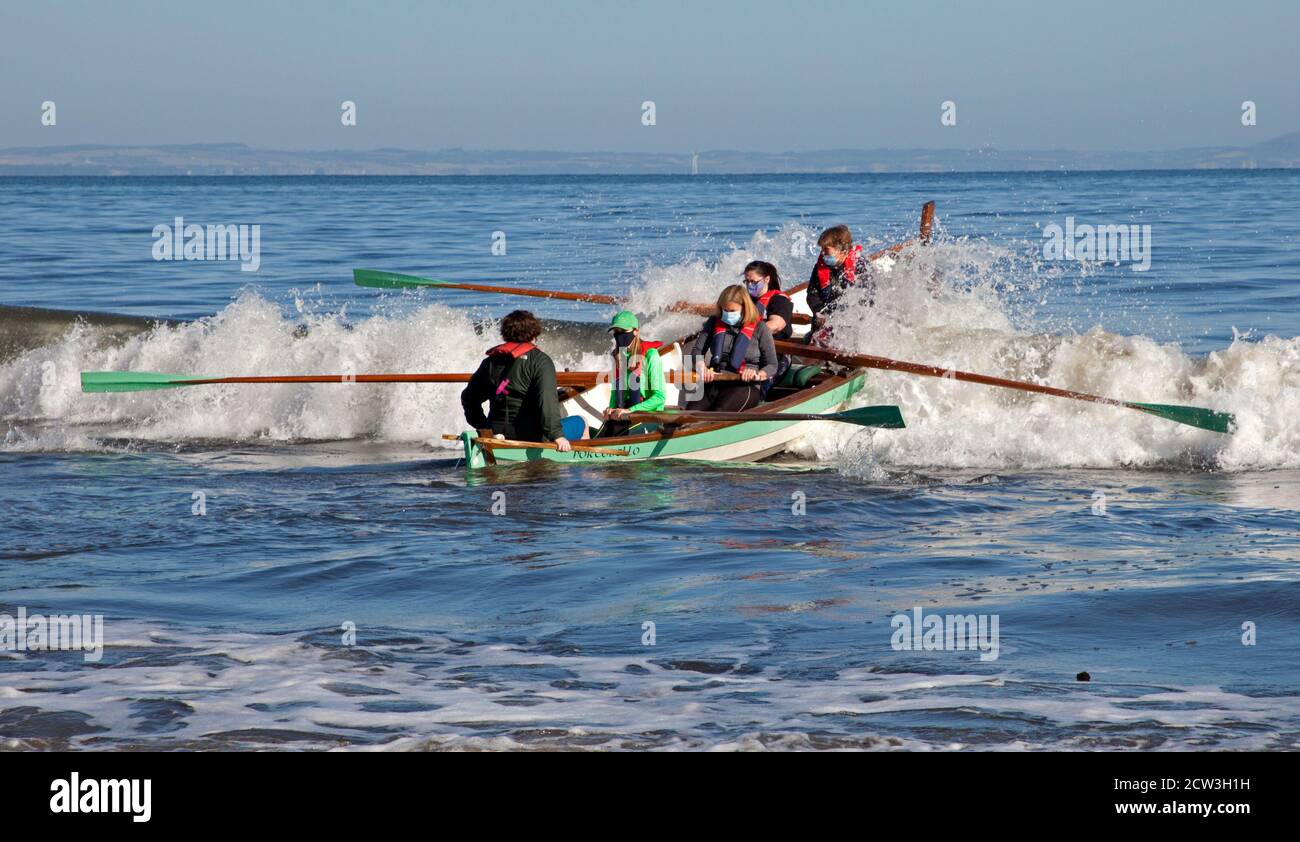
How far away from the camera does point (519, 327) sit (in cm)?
1082

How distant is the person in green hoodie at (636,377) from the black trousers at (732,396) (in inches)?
38.3

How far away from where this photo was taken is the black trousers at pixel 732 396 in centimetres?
1230

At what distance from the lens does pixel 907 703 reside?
559 cm

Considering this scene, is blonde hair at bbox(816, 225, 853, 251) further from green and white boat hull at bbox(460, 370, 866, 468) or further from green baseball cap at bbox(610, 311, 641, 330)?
green baseball cap at bbox(610, 311, 641, 330)

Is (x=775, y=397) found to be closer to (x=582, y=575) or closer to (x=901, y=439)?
(x=901, y=439)

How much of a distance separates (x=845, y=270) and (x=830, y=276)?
0.19 metres

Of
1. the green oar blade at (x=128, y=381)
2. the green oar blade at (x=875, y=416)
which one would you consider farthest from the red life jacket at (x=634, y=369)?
the green oar blade at (x=128, y=381)

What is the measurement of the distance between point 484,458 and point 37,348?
1144 cm

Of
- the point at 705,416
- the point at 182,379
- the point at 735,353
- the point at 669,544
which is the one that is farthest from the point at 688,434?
the point at 182,379

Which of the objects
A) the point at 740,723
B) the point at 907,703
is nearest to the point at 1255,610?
the point at 907,703

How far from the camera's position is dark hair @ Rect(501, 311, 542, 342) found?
426 inches

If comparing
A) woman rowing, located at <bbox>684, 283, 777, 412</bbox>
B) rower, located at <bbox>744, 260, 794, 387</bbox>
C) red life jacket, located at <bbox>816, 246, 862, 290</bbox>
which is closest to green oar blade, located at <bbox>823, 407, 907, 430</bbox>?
woman rowing, located at <bbox>684, 283, 777, 412</bbox>

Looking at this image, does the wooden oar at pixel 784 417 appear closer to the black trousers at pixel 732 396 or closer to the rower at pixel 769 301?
the black trousers at pixel 732 396

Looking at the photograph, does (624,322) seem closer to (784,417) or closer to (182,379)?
(784,417)
